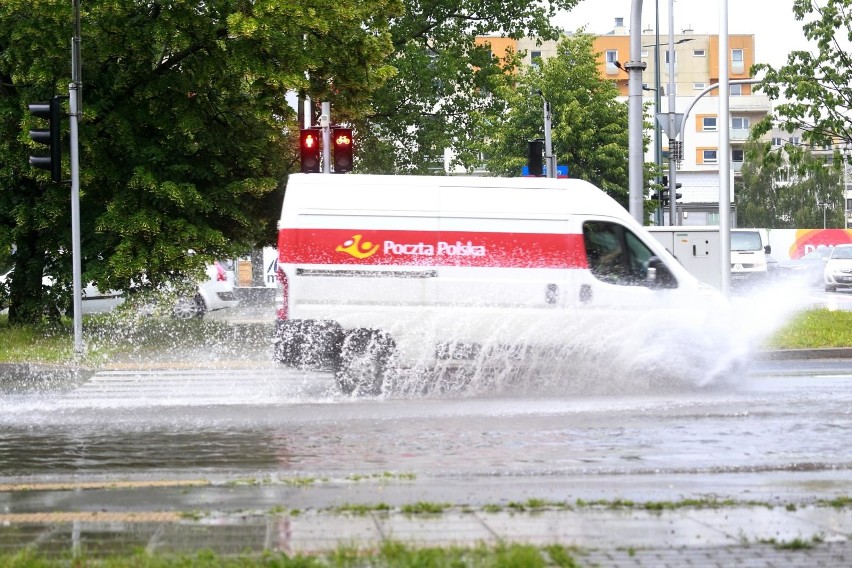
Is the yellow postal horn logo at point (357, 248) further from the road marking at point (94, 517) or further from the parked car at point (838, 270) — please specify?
the parked car at point (838, 270)

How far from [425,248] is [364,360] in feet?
4.71

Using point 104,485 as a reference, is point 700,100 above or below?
above

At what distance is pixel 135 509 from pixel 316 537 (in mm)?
1406

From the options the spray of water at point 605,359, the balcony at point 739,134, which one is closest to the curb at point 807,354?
the spray of water at point 605,359

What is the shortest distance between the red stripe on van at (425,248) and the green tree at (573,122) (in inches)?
1237

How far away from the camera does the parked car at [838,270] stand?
143 ft

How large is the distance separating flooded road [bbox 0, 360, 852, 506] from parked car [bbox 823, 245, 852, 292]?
30.8m

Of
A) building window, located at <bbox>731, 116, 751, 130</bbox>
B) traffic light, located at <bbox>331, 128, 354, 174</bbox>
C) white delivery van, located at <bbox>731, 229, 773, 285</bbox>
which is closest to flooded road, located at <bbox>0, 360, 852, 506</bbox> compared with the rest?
traffic light, located at <bbox>331, 128, 354, 174</bbox>

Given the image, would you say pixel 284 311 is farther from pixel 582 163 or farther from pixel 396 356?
pixel 582 163

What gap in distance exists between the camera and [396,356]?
13.8 meters

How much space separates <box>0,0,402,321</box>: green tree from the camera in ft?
69.4

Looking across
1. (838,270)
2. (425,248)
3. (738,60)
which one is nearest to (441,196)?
(425,248)

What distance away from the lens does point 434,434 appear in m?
9.96

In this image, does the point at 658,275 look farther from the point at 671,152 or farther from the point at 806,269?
the point at 806,269
